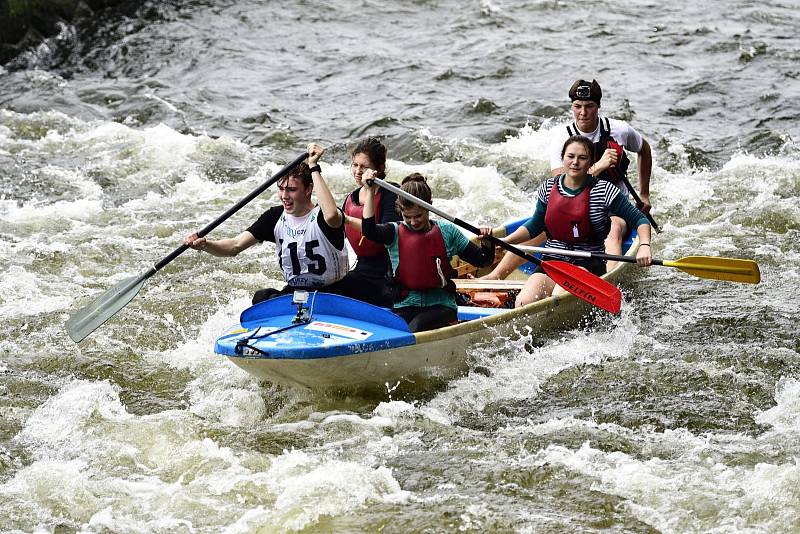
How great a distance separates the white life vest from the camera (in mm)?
5699

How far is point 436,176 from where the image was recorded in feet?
33.2

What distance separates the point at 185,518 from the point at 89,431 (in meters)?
1.14

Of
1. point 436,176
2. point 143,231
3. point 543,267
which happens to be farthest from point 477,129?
point 543,267

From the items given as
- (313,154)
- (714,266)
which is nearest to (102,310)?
(313,154)

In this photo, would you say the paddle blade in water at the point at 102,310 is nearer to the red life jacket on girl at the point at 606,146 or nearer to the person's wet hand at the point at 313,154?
the person's wet hand at the point at 313,154

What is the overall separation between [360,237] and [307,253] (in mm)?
592

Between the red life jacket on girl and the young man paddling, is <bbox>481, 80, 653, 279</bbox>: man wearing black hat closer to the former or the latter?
the red life jacket on girl

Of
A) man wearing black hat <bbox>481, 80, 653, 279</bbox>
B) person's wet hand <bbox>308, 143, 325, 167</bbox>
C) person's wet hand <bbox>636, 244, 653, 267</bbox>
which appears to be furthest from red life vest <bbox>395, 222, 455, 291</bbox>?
man wearing black hat <bbox>481, 80, 653, 279</bbox>

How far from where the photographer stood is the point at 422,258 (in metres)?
5.73

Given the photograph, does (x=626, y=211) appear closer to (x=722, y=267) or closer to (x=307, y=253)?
(x=722, y=267)

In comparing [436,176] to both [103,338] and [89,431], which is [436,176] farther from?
[89,431]

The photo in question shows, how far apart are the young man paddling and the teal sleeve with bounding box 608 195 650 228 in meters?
1.76

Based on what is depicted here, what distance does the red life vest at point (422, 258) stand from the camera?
573 cm

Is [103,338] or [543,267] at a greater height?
[543,267]
